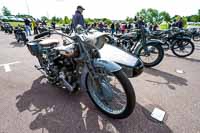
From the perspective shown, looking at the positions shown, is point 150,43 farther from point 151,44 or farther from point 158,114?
point 158,114

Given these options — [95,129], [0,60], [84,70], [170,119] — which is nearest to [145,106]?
[170,119]

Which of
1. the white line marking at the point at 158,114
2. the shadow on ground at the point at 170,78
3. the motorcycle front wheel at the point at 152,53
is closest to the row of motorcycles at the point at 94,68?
the white line marking at the point at 158,114

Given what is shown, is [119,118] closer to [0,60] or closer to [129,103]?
[129,103]

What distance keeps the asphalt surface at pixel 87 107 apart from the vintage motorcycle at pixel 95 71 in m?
0.23

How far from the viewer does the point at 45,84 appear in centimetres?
318

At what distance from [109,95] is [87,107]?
0.46 meters

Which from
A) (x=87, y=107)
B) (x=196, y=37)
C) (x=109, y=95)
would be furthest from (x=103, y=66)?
(x=196, y=37)

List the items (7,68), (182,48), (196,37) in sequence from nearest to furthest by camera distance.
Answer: (7,68)
(182,48)
(196,37)

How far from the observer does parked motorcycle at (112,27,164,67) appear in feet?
13.4

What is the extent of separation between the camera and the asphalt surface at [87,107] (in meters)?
1.93

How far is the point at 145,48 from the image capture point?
4145 mm

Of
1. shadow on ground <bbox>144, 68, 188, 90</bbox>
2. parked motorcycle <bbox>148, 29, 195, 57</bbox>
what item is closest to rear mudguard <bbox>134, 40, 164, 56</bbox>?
shadow on ground <bbox>144, 68, 188, 90</bbox>

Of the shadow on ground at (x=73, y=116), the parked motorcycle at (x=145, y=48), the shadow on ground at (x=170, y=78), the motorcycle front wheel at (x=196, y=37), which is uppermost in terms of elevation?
the parked motorcycle at (x=145, y=48)

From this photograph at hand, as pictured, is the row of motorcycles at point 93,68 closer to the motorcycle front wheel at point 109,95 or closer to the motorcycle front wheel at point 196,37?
the motorcycle front wheel at point 109,95
